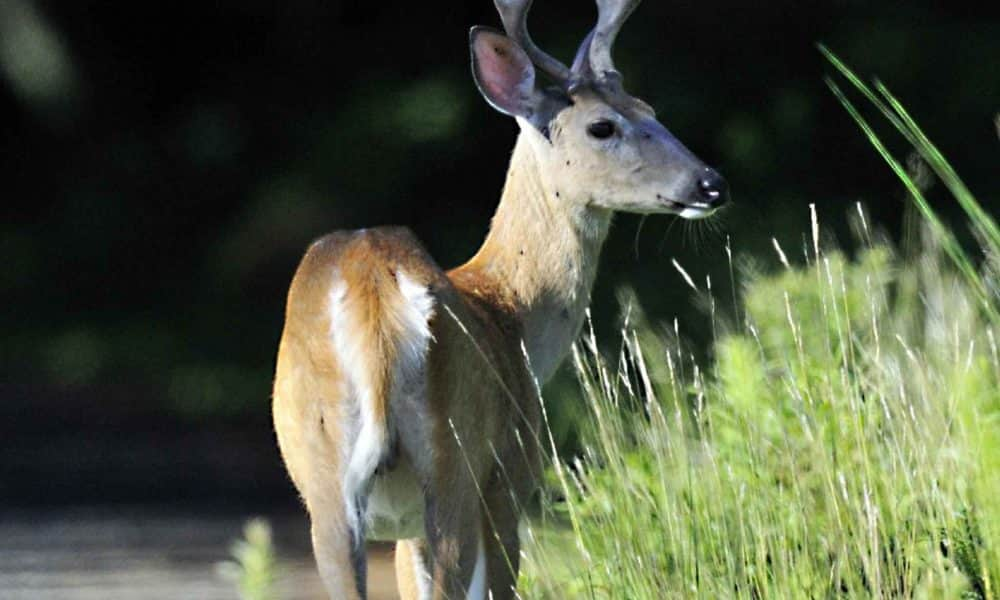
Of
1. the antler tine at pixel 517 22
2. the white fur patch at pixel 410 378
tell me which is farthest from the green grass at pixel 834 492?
the antler tine at pixel 517 22

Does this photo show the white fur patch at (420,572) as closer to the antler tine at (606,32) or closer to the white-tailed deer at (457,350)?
the white-tailed deer at (457,350)

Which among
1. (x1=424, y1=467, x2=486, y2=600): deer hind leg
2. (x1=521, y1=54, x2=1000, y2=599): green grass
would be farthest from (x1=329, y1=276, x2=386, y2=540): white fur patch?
(x1=521, y1=54, x2=1000, y2=599): green grass

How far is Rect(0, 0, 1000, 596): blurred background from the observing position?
1085 centimetres

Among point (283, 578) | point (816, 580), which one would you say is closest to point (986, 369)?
point (816, 580)

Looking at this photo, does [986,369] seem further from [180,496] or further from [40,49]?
[40,49]

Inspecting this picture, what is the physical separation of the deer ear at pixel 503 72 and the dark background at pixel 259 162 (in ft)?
16.6

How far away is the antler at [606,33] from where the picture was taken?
229 inches

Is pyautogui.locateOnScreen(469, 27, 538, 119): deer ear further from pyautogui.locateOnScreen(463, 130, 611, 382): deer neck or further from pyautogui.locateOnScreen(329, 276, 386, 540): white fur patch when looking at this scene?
pyautogui.locateOnScreen(329, 276, 386, 540): white fur patch

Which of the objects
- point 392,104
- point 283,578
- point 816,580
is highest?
point 392,104

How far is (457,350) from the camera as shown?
14.7 feet

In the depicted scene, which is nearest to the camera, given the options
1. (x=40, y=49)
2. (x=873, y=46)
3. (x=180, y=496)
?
(x=180, y=496)

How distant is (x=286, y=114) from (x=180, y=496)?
2.57 metres

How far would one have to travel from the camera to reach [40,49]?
10906 mm

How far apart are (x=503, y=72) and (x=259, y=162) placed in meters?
5.64
